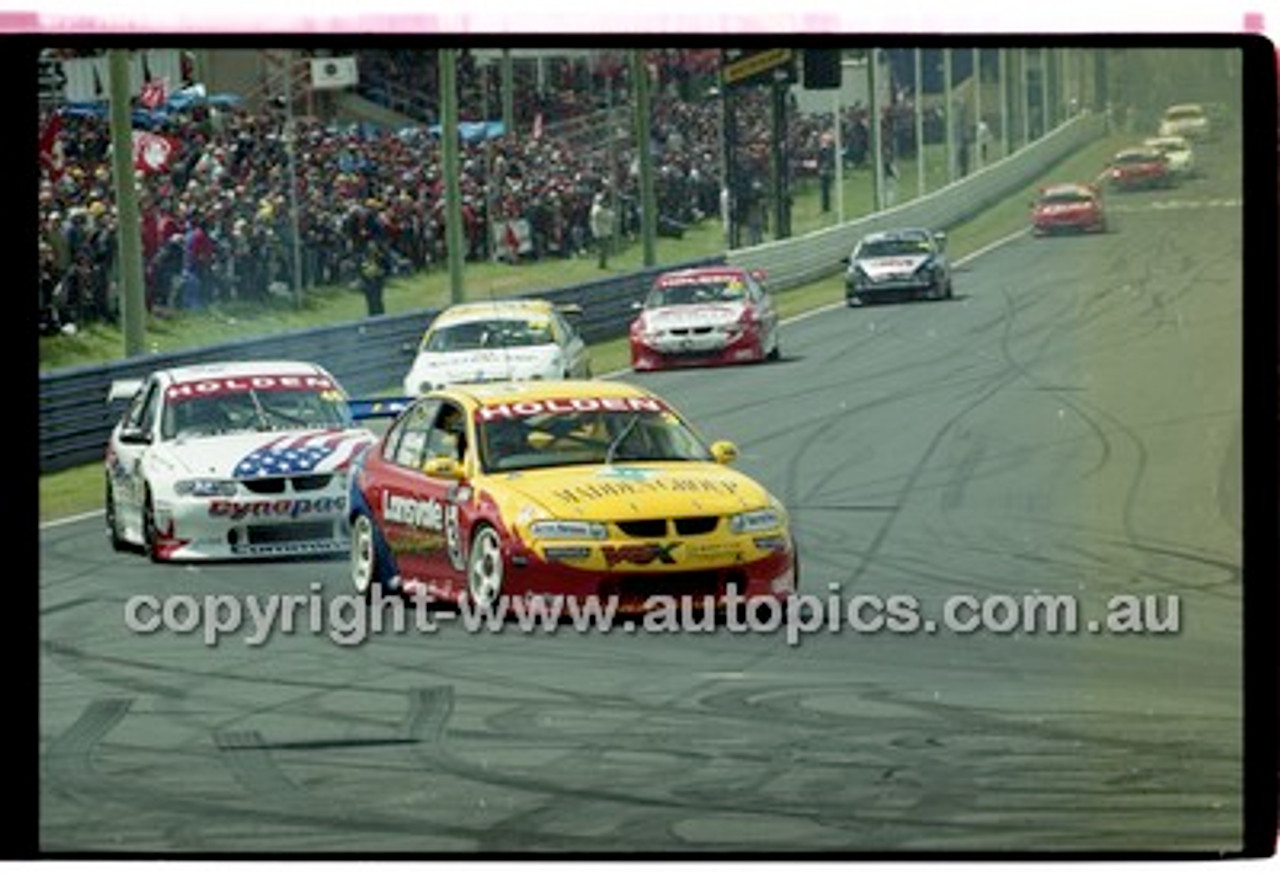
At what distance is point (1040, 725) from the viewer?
8594 mm

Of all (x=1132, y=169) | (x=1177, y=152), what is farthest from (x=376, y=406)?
(x=1177, y=152)

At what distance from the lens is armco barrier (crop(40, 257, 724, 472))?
338 inches

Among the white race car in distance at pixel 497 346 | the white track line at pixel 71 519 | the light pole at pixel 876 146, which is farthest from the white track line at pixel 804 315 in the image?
the light pole at pixel 876 146

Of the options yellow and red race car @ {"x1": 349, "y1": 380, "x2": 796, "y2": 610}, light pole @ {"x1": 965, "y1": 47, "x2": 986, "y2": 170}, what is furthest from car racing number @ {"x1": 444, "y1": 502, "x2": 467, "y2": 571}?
light pole @ {"x1": 965, "y1": 47, "x2": 986, "y2": 170}

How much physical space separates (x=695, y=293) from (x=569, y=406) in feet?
1.74

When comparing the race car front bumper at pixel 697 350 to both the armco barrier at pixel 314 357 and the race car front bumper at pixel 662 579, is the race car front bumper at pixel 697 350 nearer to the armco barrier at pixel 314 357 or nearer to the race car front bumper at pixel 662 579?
the armco barrier at pixel 314 357

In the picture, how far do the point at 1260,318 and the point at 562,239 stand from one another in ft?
7.11

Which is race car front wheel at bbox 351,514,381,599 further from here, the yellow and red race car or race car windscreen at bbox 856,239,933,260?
race car windscreen at bbox 856,239,933,260

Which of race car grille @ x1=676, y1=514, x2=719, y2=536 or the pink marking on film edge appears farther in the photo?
race car grille @ x1=676, y1=514, x2=719, y2=536

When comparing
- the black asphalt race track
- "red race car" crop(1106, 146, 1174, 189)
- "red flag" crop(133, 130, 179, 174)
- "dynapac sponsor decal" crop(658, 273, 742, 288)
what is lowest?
the black asphalt race track

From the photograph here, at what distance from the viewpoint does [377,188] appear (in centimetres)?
905

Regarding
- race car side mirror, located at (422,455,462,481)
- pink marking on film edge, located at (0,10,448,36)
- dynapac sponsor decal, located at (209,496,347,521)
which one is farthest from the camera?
race car side mirror, located at (422,455,462,481)

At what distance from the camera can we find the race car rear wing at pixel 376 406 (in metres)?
9.30

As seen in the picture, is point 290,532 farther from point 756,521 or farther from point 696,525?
point 756,521
